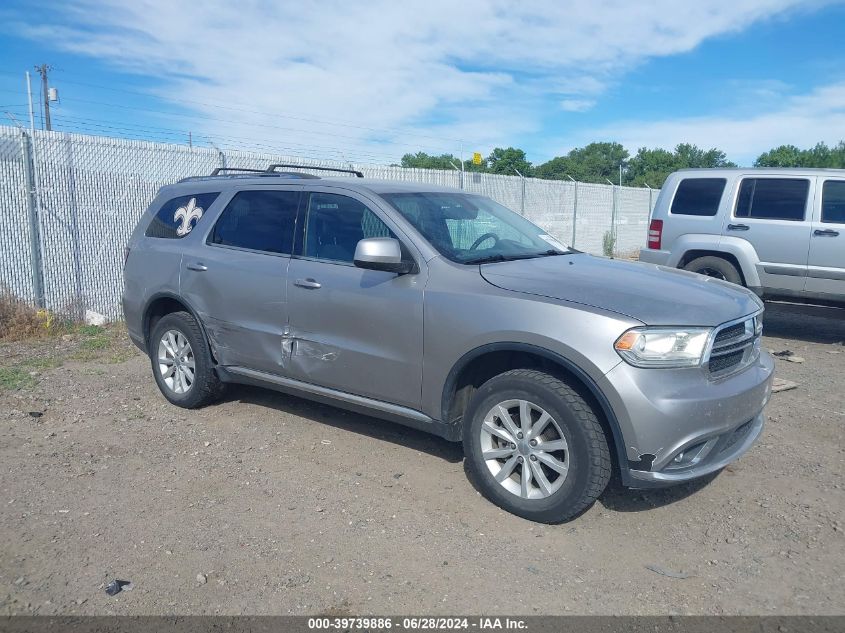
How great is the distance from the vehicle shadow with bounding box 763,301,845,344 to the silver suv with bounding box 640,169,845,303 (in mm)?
140

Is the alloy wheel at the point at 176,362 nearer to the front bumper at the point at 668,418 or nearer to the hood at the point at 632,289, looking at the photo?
the hood at the point at 632,289

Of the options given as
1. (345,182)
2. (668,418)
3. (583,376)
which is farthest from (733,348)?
(345,182)

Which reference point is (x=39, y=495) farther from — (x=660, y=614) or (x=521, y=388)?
(x=660, y=614)

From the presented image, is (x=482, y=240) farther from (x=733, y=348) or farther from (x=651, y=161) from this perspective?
(x=651, y=161)

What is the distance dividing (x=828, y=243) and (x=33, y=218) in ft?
30.9

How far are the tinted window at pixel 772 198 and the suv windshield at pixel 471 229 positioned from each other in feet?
15.5

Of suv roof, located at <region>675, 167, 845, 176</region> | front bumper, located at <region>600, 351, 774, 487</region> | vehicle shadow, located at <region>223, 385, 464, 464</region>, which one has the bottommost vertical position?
vehicle shadow, located at <region>223, 385, 464, 464</region>

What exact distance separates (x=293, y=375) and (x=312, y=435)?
Result: 21.4 inches

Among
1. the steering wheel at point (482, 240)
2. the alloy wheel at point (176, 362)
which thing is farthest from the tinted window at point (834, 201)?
the alloy wheel at point (176, 362)

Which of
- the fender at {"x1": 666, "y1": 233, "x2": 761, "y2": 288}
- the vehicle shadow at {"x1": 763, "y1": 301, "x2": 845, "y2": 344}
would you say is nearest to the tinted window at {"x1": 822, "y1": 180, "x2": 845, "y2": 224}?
the fender at {"x1": 666, "y1": 233, "x2": 761, "y2": 288}

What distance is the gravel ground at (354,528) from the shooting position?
3.21 metres

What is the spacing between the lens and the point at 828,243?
27.2ft

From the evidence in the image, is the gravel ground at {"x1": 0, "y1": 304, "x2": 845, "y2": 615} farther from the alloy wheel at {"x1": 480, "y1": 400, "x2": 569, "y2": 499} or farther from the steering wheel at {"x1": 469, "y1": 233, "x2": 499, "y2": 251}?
the steering wheel at {"x1": 469, "y1": 233, "x2": 499, "y2": 251}

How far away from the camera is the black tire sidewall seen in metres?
5.52
